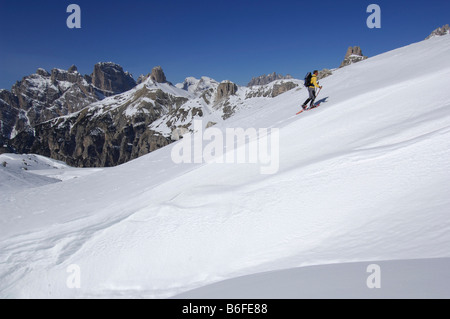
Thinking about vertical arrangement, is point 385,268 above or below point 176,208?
below

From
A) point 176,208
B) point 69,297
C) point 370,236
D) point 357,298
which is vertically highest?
point 176,208

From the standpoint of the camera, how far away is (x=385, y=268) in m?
3.19

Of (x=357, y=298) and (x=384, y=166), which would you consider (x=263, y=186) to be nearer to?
(x=384, y=166)

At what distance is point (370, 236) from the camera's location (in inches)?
152

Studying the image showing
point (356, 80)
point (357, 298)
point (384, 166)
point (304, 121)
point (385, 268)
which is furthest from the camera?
point (356, 80)

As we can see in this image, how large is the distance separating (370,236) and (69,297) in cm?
481

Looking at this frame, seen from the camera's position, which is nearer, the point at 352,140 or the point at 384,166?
the point at 384,166

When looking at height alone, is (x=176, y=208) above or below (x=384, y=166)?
below

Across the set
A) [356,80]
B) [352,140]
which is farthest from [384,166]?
[356,80]

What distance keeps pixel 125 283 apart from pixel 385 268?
380 centimetres

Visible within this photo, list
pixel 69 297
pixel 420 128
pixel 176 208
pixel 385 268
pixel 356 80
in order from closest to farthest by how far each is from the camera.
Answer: pixel 385 268, pixel 69 297, pixel 176 208, pixel 420 128, pixel 356 80

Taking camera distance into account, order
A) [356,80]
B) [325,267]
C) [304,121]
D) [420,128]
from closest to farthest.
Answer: [325,267]
[420,128]
[304,121]
[356,80]
